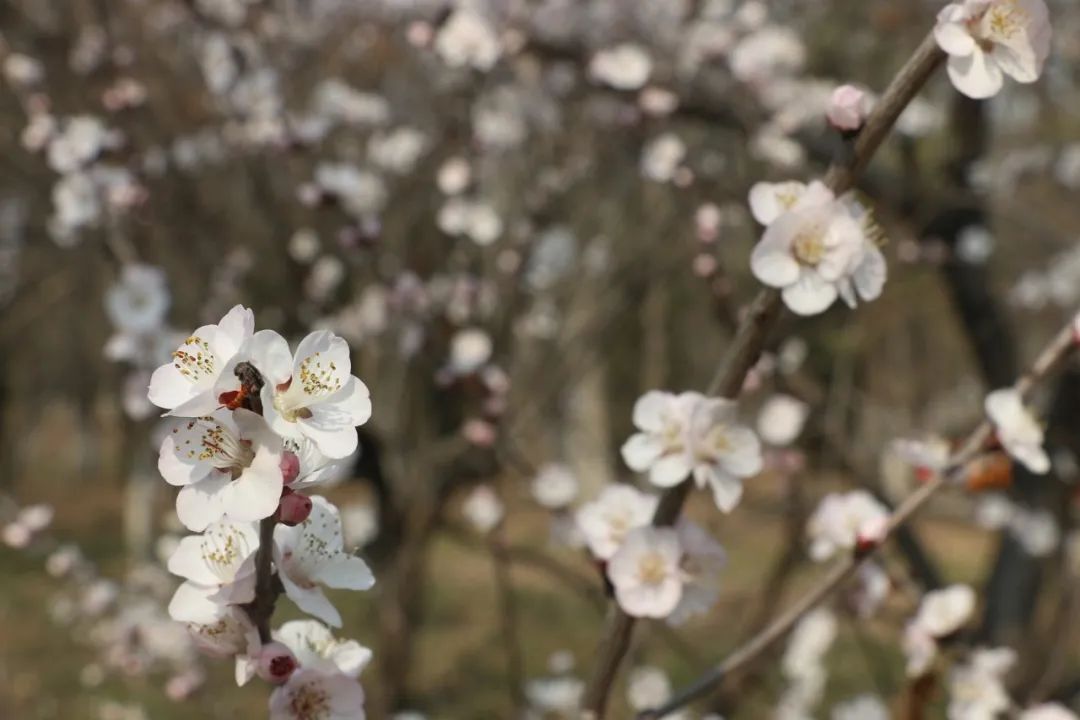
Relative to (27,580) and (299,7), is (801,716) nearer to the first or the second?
(299,7)

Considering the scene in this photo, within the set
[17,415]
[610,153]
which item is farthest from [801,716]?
[17,415]

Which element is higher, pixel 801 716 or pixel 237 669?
pixel 237 669

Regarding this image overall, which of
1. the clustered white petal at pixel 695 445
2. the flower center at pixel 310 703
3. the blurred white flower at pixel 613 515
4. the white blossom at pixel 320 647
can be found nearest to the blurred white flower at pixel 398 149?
the blurred white flower at pixel 613 515

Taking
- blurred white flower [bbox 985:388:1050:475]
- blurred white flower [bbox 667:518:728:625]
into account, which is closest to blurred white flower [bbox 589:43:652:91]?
blurred white flower [bbox 985:388:1050:475]

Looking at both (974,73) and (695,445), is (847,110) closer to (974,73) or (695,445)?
(974,73)

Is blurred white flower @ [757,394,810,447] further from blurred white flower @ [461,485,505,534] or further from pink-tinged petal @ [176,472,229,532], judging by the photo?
pink-tinged petal @ [176,472,229,532]

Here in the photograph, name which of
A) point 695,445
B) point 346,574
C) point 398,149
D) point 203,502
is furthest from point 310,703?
point 398,149

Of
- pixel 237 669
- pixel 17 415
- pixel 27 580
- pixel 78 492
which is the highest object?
pixel 237 669
